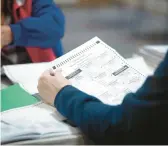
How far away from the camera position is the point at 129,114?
0.56m

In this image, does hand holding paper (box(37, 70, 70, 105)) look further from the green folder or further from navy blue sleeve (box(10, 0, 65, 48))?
navy blue sleeve (box(10, 0, 65, 48))

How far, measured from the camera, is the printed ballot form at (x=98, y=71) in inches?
30.8

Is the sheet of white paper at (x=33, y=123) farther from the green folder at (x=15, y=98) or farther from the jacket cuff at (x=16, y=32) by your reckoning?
the jacket cuff at (x=16, y=32)

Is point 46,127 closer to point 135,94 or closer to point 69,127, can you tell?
point 69,127

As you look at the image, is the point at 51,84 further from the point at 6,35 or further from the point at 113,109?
the point at 6,35

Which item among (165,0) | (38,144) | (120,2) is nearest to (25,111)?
(38,144)

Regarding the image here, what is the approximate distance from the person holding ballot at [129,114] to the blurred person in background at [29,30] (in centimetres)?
58

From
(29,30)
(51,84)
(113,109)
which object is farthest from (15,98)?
(29,30)

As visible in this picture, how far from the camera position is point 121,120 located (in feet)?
1.90

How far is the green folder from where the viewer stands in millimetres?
822

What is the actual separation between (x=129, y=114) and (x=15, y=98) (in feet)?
1.24

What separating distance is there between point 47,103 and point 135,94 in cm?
30

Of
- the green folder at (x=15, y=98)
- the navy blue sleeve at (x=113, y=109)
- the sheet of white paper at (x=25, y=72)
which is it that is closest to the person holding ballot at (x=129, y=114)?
the navy blue sleeve at (x=113, y=109)

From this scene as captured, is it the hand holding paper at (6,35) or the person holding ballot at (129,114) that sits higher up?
the person holding ballot at (129,114)
